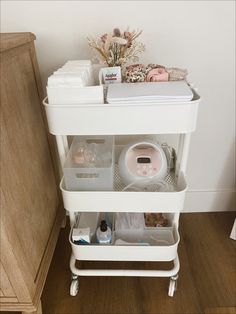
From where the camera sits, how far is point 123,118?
0.74 meters

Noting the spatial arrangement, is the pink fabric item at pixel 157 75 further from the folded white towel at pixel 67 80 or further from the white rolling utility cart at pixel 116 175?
the folded white towel at pixel 67 80

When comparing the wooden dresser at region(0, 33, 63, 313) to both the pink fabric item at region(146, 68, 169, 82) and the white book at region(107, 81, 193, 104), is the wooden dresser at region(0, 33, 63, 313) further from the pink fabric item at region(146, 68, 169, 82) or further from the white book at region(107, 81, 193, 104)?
the pink fabric item at region(146, 68, 169, 82)

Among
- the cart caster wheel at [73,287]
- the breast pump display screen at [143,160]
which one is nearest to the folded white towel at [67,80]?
the breast pump display screen at [143,160]

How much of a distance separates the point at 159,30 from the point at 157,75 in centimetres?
29

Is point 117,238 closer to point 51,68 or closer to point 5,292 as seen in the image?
point 5,292

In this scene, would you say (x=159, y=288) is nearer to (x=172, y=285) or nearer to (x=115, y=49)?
(x=172, y=285)

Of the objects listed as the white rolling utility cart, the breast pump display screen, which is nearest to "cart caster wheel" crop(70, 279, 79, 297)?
the white rolling utility cart

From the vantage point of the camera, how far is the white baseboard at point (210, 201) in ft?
4.47

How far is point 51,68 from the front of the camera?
1.06m

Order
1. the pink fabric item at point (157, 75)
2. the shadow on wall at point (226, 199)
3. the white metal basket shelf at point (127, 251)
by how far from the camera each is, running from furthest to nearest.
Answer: the shadow on wall at point (226, 199) < the white metal basket shelf at point (127, 251) < the pink fabric item at point (157, 75)

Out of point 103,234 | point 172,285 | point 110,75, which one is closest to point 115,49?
point 110,75

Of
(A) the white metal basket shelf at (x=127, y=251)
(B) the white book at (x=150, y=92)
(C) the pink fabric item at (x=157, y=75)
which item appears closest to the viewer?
(B) the white book at (x=150, y=92)

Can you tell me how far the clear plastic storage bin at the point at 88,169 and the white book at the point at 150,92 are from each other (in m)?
0.24

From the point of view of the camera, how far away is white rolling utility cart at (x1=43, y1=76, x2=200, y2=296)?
727 mm
